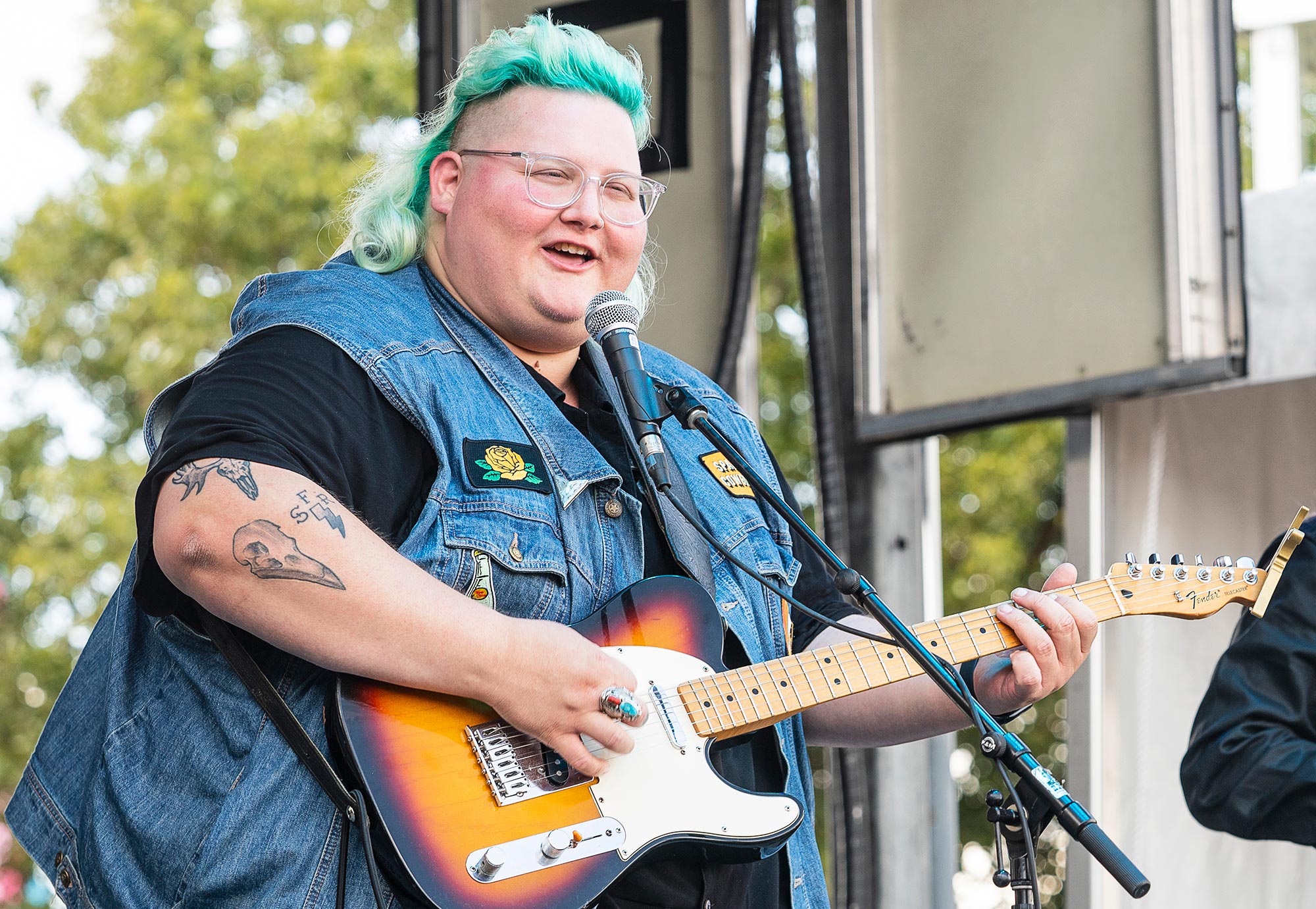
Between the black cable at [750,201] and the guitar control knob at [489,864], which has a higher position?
the black cable at [750,201]

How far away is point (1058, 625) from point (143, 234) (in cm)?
1124

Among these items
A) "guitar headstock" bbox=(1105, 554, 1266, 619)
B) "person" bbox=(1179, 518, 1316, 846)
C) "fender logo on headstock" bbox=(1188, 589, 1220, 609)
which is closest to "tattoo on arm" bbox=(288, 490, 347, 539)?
"guitar headstock" bbox=(1105, 554, 1266, 619)

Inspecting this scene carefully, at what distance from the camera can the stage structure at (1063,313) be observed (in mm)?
3811

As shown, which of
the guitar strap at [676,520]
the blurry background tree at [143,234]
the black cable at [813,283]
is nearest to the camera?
the guitar strap at [676,520]

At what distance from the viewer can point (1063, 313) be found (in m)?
4.03

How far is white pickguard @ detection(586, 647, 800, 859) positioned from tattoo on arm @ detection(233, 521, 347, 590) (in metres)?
0.50

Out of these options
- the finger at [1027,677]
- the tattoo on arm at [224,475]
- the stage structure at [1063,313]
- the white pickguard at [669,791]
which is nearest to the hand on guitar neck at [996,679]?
the finger at [1027,677]

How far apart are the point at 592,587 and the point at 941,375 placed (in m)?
2.21

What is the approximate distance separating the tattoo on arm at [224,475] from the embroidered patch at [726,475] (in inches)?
39.0

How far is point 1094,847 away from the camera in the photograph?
72.9 inches

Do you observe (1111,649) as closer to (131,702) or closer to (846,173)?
(846,173)

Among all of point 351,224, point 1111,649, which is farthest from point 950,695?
point 1111,649

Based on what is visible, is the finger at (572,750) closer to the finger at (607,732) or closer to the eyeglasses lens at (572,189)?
the finger at (607,732)

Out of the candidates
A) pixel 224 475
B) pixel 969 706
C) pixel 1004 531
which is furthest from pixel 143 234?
Answer: pixel 969 706
